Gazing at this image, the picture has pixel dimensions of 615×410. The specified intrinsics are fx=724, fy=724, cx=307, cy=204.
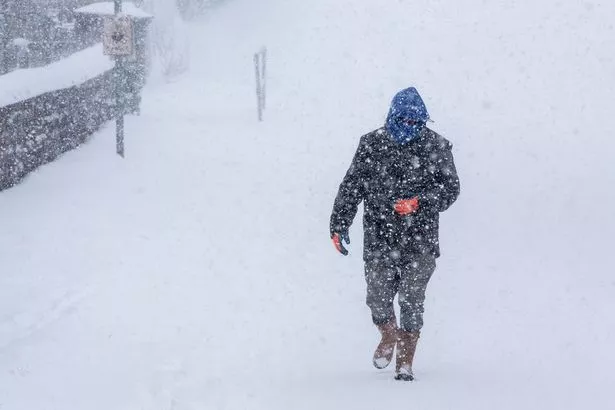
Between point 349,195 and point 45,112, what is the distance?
7483 mm

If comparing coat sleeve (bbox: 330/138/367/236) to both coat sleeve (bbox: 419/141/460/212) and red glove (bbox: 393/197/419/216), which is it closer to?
red glove (bbox: 393/197/419/216)

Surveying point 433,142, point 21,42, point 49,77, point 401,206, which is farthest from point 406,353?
point 21,42

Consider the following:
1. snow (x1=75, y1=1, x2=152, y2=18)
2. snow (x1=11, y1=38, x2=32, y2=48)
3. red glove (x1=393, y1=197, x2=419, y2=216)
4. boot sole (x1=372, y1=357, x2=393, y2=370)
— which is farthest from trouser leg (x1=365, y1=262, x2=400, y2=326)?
snow (x1=11, y1=38, x2=32, y2=48)

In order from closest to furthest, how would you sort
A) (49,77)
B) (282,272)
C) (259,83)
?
(282,272), (49,77), (259,83)

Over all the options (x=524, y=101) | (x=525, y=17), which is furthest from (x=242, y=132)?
(x=525, y=17)

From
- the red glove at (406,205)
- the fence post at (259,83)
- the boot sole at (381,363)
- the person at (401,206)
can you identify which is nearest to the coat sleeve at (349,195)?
the person at (401,206)

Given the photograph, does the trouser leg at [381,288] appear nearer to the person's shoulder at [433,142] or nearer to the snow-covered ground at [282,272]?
the snow-covered ground at [282,272]

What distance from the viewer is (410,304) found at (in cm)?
477

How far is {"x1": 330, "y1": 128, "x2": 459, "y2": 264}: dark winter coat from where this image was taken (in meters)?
4.62

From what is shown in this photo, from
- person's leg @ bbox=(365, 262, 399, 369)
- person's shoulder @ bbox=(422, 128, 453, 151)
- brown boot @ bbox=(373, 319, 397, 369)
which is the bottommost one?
brown boot @ bbox=(373, 319, 397, 369)

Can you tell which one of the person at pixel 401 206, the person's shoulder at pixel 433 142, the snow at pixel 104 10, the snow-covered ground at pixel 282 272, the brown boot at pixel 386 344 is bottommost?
the snow-covered ground at pixel 282 272

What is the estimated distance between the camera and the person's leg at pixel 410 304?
4.73m

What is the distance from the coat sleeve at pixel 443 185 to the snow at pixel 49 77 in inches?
257

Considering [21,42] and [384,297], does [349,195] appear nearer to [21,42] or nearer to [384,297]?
[384,297]
